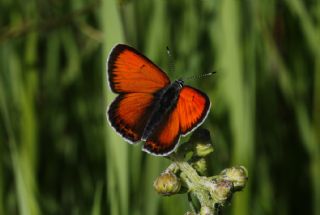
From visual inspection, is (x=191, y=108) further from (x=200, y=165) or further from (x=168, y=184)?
(x=168, y=184)

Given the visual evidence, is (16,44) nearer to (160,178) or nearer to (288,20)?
(288,20)

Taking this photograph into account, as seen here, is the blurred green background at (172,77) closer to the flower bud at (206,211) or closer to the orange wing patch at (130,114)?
the orange wing patch at (130,114)

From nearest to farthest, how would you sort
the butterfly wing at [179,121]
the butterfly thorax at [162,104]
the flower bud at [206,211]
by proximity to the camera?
the flower bud at [206,211]
the butterfly wing at [179,121]
the butterfly thorax at [162,104]

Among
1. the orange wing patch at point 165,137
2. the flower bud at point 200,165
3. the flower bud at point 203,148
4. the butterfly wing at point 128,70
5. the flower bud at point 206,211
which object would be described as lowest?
the flower bud at point 206,211

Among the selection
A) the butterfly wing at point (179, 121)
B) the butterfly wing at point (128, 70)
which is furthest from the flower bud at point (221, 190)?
the butterfly wing at point (128, 70)

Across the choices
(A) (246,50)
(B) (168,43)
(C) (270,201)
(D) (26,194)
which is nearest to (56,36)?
(B) (168,43)

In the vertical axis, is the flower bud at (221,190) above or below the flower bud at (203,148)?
below

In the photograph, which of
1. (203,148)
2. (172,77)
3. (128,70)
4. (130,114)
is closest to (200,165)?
(203,148)

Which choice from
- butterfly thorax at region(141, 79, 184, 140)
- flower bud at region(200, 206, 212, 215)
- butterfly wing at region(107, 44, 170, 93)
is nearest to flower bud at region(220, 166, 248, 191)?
flower bud at region(200, 206, 212, 215)
